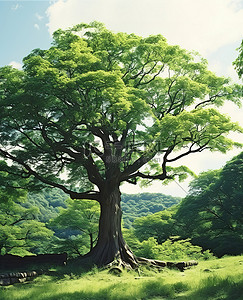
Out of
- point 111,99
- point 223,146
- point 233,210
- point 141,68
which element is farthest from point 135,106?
point 233,210

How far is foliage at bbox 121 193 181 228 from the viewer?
71.5 meters

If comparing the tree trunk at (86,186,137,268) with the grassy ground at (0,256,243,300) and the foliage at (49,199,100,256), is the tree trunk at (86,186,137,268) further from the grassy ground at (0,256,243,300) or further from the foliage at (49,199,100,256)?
the foliage at (49,199,100,256)

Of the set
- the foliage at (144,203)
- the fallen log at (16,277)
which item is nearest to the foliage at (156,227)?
the fallen log at (16,277)

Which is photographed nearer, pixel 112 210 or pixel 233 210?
pixel 112 210

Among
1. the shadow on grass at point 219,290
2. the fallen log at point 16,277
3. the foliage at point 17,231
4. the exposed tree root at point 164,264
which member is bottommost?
the exposed tree root at point 164,264

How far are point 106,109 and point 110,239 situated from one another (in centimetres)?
610

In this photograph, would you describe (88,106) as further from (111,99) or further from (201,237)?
(201,237)

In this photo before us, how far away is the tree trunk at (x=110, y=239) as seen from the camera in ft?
44.2

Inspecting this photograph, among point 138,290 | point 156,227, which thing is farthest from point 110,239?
point 156,227

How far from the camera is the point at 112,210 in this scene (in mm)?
14680

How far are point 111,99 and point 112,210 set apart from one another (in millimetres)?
5903

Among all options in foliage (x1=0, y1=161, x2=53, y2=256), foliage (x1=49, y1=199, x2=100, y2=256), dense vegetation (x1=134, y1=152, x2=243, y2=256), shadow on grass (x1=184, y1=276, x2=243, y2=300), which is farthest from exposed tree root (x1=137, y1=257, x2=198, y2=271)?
foliage (x1=0, y1=161, x2=53, y2=256)

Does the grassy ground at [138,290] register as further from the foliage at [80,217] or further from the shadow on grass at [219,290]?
the foliage at [80,217]

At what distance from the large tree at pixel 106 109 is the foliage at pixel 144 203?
50890mm
